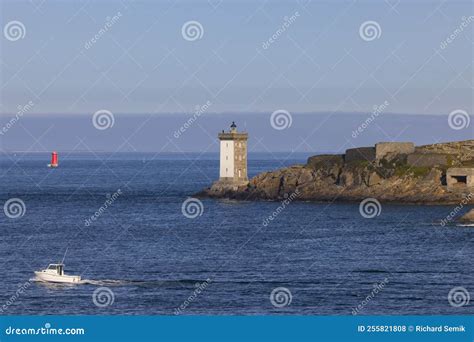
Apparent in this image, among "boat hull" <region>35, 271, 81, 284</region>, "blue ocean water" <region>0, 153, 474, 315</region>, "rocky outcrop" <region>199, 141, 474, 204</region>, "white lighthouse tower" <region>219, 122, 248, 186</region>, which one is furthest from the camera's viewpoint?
"white lighthouse tower" <region>219, 122, 248, 186</region>

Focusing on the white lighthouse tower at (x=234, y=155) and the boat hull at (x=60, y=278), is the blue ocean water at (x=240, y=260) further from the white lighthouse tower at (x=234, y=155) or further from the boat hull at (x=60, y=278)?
the white lighthouse tower at (x=234, y=155)

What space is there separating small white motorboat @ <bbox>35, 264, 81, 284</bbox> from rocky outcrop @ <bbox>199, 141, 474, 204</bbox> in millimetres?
66916

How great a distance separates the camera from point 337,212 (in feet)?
388

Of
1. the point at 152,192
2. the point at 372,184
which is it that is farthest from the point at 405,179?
the point at 152,192

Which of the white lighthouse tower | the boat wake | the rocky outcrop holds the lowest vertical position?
the boat wake

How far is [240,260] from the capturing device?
76.3 metres

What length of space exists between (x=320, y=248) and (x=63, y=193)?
8522cm

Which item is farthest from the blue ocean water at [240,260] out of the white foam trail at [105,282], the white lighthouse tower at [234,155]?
the white lighthouse tower at [234,155]

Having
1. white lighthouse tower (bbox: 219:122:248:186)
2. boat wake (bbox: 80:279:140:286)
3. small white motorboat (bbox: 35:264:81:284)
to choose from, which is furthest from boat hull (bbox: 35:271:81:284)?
white lighthouse tower (bbox: 219:122:248:186)

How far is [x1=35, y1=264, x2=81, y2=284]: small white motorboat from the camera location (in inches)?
2507

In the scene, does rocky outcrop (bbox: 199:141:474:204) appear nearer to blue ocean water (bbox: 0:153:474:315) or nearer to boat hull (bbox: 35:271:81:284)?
blue ocean water (bbox: 0:153:474:315)

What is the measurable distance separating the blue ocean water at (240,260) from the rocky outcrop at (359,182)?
391 centimetres

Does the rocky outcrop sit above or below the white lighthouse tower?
below

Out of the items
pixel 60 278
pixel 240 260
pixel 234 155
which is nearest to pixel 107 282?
pixel 60 278
